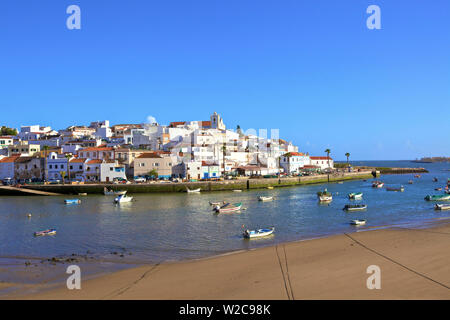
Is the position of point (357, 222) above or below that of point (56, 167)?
below

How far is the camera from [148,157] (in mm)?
68812

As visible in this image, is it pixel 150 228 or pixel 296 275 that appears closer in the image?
pixel 296 275

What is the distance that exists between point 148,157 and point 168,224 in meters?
39.5

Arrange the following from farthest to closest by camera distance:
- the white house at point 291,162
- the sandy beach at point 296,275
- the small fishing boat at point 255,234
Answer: the white house at point 291,162 < the small fishing boat at point 255,234 < the sandy beach at point 296,275

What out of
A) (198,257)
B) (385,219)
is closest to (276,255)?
(198,257)

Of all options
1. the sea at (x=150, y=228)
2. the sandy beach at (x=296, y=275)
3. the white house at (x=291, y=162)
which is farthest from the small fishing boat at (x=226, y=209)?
the white house at (x=291, y=162)

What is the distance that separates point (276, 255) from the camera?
1992cm

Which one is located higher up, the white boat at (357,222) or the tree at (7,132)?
the tree at (7,132)

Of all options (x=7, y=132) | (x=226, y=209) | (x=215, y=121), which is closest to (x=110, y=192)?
(x=226, y=209)

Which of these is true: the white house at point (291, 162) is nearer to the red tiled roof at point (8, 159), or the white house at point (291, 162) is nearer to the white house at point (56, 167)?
the white house at point (56, 167)

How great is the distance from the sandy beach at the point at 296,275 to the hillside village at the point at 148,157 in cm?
4888

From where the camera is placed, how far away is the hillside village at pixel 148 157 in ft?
224

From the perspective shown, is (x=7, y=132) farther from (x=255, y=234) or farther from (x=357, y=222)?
(x=357, y=222)
